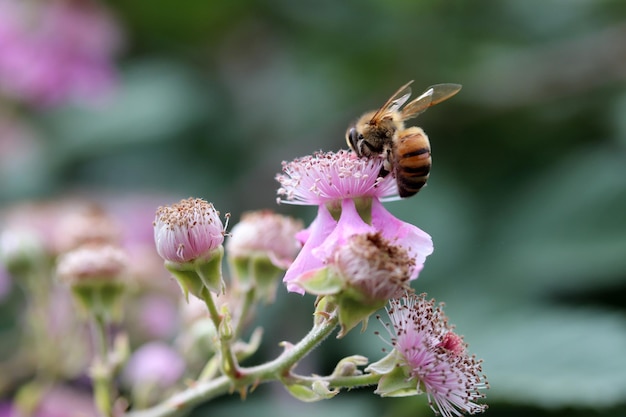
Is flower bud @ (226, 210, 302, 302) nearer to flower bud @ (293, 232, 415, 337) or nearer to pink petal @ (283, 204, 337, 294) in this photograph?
pink petal @ (283, 204, 337, 294)

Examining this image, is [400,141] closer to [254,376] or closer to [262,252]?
[262,252]

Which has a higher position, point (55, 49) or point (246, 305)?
point (55, 49)

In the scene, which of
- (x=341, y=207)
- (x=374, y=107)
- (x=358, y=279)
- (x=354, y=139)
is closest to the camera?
(x=358, y=279)

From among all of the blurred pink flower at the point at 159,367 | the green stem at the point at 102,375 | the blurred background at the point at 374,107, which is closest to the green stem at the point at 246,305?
the green stem at the point at 102,375

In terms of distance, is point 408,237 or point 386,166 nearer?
point 408,237

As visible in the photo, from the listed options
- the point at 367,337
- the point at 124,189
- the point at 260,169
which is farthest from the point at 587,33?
the point at 124,189

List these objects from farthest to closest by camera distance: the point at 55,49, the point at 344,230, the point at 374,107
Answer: the point at 55,49
the point at 374,107
the point at 344,230

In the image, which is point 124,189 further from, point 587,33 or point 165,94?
point 587,33

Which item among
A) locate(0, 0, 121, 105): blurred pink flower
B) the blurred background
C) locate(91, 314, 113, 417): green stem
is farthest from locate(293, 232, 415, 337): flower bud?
locate(0, 0, 121, 105): blurred pink flower

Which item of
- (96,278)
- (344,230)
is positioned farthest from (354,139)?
(96,278)
